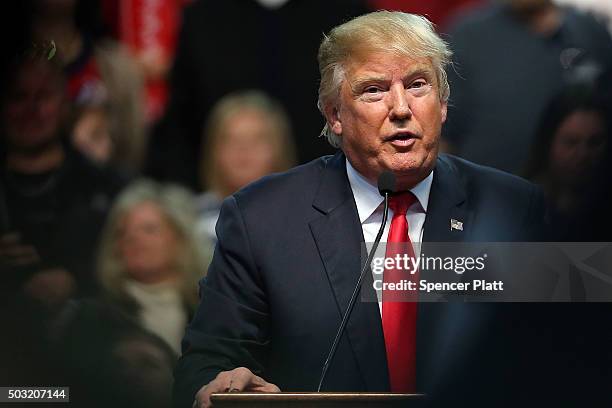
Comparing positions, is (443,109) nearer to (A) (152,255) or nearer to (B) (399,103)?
(B) (399,103)

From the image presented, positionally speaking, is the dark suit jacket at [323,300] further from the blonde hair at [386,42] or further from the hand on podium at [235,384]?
the blonde hair at [386,42]

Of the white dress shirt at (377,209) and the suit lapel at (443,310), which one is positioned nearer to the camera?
the suit lapel at (443,310)

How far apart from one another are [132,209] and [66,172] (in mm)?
234

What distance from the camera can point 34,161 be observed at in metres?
4.37

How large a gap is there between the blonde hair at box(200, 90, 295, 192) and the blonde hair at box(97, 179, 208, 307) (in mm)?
102

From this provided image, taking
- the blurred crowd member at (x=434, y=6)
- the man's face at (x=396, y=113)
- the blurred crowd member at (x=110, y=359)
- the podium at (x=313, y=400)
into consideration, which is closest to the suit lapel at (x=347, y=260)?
the man's face at (x=396, y=113)

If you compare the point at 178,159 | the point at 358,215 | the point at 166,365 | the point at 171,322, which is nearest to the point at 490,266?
the point at 358,215

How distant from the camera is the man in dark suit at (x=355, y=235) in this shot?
2.98 m

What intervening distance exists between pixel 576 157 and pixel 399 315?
1.28 metres

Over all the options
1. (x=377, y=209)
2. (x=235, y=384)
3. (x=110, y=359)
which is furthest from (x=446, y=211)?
(x=110, y=359)

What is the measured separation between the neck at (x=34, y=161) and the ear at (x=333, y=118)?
1.41m

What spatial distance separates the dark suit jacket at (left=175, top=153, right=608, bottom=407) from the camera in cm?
296

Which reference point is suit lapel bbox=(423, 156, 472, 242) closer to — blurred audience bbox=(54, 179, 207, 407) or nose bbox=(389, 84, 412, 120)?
nose bbox=(389, 84, 412, 120)

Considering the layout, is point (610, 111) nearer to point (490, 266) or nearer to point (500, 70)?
point (500, 70)
